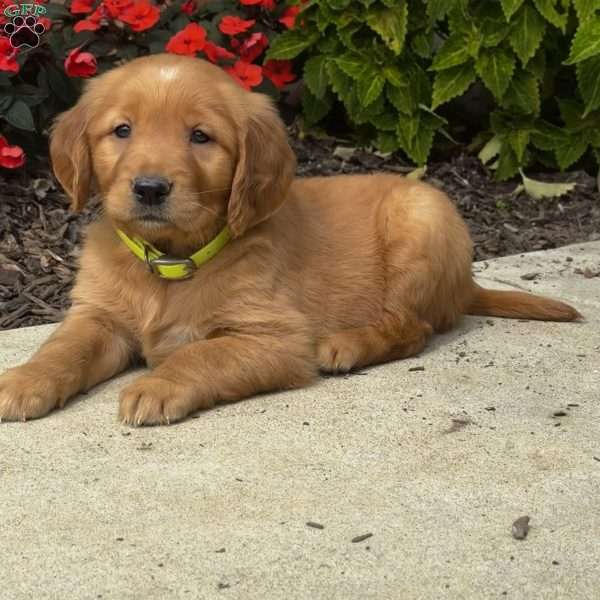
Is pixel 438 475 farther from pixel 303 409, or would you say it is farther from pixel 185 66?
pixel 185 66

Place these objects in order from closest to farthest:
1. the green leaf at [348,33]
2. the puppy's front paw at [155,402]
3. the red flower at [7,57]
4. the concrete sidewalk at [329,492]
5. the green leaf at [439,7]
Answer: the concrete sidewalk at [329,492] < the puppy's front paw at [155,402] < the red flower at [7,57] < the green leaf at [439,7] < the green leaf at [348,33]

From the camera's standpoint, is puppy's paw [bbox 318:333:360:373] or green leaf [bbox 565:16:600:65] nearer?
puppy's paw [bbox 318:333:360:373]

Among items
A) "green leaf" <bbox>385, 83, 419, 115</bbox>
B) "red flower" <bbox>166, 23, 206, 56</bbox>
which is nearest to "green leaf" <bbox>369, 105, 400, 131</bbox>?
"green leaf" <bbox>385, 83, 419, 115</bbox>

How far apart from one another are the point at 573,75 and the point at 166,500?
16.2ft

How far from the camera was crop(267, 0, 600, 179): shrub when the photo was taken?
6453 mm

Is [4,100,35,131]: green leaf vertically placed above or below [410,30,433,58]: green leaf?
below

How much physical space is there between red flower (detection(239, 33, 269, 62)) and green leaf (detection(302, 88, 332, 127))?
62cm

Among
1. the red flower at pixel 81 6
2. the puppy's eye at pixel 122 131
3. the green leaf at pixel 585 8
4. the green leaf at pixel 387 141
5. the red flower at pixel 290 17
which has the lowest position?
the green leaf at pixel 387 141

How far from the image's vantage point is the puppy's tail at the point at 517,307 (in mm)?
4777

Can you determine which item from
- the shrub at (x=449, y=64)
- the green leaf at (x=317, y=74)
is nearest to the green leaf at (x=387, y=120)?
the shrub at (x=449, y=64)

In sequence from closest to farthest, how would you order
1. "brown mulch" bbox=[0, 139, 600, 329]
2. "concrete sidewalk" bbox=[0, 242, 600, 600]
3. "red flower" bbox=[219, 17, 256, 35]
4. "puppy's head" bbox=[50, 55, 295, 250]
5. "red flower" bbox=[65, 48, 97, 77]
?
1. "concrete sidewalk" bbox=[0, 242, 600, 600]
2. "puppy's head" bbox=[50, 55, 295, 250]
3. "brown mulch" bbox=[0, 139, 600, 329]
4. "red flower" bbox=[65, 48, 97, 77]
5. "red flower" bbox=[219, 17, 256, 35]

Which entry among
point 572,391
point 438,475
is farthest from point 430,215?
point 438,475

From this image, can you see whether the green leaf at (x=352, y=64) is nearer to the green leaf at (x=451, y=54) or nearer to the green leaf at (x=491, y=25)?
the green leaf at (x=451, y=54)

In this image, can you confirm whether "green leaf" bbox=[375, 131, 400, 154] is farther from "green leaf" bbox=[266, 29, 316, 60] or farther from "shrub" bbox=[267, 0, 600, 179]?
"green leaf" bbox=[266, 29, 316, 60]
